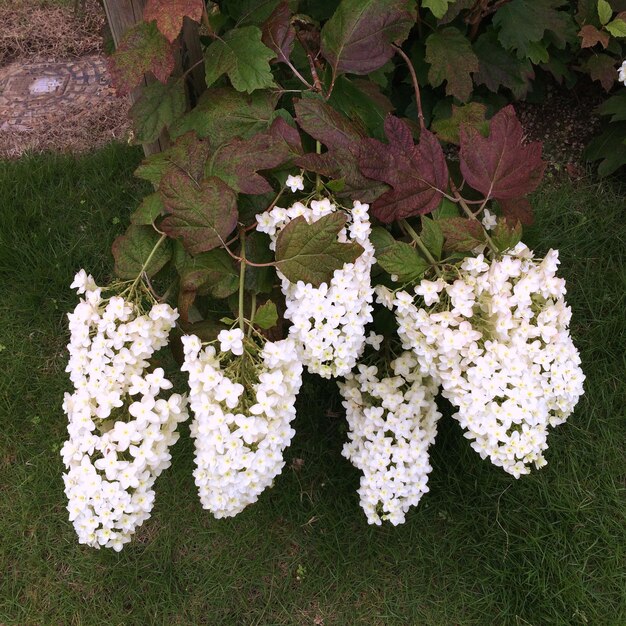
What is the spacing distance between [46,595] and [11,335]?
100cm

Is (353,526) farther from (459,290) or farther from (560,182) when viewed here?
(560,182)

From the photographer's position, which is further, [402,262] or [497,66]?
[497,66]

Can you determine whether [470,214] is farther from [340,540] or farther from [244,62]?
[340,540]

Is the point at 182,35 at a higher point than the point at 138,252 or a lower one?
higher

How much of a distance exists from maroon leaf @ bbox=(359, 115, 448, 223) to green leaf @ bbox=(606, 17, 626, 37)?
1.27m

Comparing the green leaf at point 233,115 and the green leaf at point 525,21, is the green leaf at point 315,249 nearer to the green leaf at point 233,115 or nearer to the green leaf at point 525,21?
the green leaf at point 233,115

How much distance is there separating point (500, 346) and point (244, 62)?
2.80 feet

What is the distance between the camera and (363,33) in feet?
5.16

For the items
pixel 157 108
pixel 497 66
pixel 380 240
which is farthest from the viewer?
pixel 497 66

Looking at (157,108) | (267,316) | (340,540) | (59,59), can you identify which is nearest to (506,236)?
(267,316)

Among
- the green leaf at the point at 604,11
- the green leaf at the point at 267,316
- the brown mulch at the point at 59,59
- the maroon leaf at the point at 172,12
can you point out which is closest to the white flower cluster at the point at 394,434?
the green leaf at the point at 267,316

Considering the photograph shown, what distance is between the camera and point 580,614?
6.29ft

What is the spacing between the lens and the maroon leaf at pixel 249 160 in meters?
1.44

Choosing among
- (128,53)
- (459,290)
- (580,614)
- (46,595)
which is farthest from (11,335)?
(580,614)
